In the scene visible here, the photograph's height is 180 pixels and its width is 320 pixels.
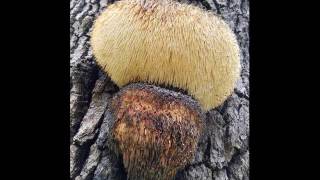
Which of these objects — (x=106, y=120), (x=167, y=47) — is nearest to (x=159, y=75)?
(x=167, y=47)

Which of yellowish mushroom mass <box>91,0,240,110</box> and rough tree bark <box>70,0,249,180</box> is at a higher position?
yellowish mushroom mass <box>91,0,240,110</box>

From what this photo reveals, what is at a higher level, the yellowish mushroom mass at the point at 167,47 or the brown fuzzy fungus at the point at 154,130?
the yellowish mushroom mass at the point at 167,47

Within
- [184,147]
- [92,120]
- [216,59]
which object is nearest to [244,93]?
[216,59]

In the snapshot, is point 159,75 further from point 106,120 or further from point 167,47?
point 106,120
